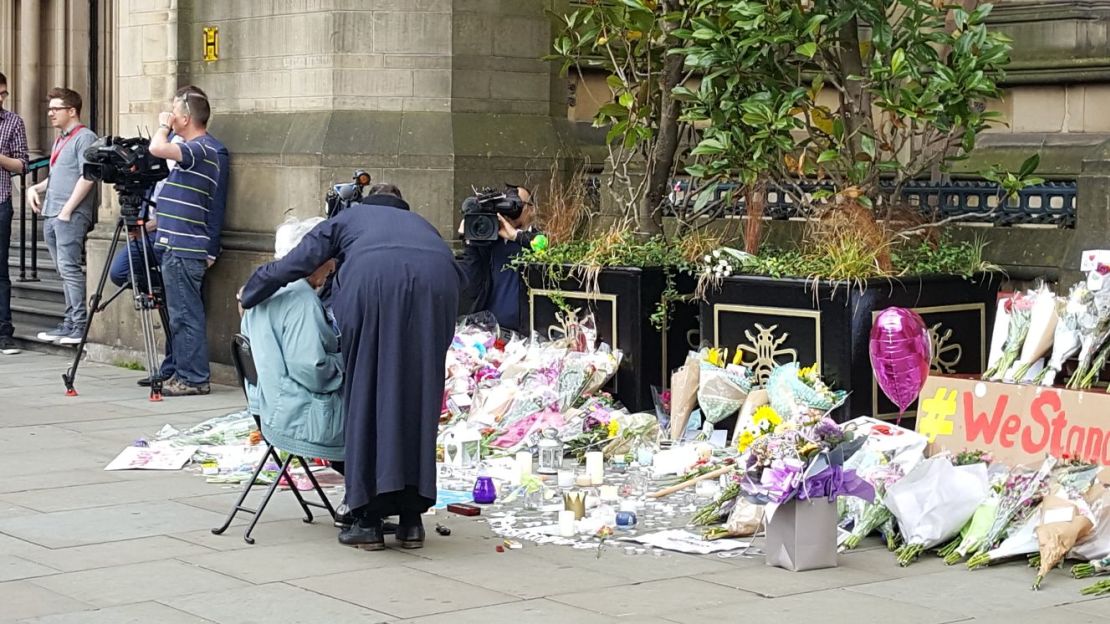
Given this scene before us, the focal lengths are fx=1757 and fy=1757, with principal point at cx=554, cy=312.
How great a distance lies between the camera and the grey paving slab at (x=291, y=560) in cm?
735

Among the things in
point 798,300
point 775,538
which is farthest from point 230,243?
point 775,538

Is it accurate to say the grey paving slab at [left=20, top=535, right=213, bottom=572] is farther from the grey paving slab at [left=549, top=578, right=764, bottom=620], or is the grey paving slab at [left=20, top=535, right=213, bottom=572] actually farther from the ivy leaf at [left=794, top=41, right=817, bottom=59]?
the ivy leaf at [left=794, top=41, right=817, bottom=59]

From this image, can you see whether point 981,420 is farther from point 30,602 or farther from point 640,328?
point 30,602

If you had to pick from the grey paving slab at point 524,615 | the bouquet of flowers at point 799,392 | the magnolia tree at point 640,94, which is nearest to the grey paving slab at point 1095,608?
the grey paving slab at point 524,615

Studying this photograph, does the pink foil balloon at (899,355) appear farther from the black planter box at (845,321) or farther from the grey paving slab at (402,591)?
the grey paving slab at (402,591)

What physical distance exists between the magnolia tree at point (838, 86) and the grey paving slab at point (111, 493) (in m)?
3.63

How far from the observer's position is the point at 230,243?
13727mm

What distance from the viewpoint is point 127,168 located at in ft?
41.3

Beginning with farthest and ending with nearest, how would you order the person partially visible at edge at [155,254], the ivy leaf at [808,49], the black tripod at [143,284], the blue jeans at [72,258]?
the blue jeans at [72,258]
the person partially visible at edge at [155,254]
the black tripod at [143,284]
the ivy leaf at [808,49]

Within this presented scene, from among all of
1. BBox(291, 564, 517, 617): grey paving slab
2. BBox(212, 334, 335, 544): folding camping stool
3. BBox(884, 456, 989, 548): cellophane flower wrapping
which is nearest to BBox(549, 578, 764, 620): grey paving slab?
BBox(291, 564, 517, 617): grey paving slab

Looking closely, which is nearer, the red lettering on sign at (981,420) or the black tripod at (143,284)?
the red lettering on sign at (981,420)

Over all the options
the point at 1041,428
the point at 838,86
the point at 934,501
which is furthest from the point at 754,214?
the point at 934,501

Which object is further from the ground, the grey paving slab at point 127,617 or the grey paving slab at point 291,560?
the grey paving slab at point 291,560

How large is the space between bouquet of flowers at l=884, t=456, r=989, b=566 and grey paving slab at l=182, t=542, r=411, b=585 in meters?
2.18
